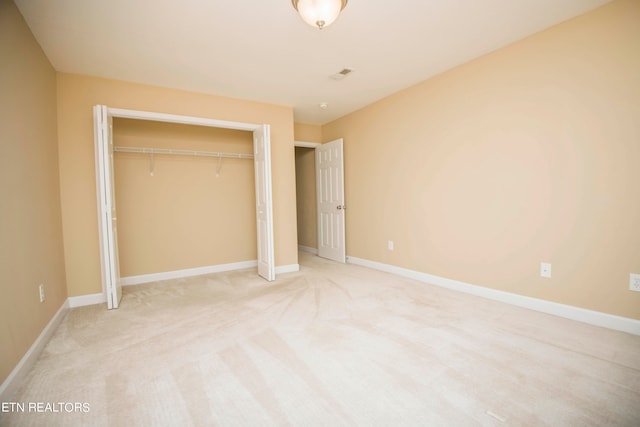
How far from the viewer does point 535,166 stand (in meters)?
2.68

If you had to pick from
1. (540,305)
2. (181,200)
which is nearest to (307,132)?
(181,200)

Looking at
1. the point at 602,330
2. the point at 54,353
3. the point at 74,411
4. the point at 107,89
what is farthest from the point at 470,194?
the point at 107,89

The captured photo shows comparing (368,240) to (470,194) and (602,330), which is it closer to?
(470,194)

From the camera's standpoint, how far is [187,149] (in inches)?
169

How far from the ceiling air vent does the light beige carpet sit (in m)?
2.56

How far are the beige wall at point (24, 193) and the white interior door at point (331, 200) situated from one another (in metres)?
3.66

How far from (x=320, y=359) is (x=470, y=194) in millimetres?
2408

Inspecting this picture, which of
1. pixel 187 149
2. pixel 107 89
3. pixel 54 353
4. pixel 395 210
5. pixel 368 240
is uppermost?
pixel 107 89

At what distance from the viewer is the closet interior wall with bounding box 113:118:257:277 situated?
392 cm

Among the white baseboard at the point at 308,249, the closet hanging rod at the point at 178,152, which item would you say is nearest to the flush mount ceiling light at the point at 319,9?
the closet hanging rod at the point at 178,152

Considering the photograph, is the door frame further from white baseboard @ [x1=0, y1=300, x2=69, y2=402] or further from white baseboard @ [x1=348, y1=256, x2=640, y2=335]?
white baseboard @ [x1=348, y1=256, x2=640, y2=335]

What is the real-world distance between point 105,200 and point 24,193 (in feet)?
2.87

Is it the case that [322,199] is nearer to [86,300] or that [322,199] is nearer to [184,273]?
[184,273]

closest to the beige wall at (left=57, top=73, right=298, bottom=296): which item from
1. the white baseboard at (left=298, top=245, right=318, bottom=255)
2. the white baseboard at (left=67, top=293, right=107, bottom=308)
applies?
the white baseboard at (left=67, top=293, right=107, bottom=308)
